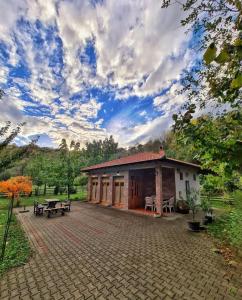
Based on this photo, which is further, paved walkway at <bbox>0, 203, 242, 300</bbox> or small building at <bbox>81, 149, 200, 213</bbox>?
small building at <bbox>81, 149, 200, 213</bbox>

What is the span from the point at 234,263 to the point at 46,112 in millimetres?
19262

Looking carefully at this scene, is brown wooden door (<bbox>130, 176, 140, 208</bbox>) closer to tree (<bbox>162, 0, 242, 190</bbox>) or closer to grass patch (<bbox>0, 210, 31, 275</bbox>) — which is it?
grass patch (<bbox>0, 210, 31, 275</bbox>)

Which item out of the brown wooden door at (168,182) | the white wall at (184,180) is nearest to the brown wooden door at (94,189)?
the brown wooden door at (168,182)

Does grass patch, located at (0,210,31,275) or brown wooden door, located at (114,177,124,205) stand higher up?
brown wooden door, located at (114,177,124,205)

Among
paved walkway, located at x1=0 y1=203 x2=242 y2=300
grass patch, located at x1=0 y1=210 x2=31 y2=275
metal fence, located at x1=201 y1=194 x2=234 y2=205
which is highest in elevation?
metal fence, located at x1=201 y1=194 x2=234 y2=205

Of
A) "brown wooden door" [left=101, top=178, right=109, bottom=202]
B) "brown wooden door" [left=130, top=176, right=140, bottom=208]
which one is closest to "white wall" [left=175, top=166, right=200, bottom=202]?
"brown wooden door" [left=130, top=176, right=140, bottom=208]

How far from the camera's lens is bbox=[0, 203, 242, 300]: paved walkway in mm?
3490

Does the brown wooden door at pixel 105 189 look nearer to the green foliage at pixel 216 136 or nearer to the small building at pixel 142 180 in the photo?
the small building at pixel 142 180

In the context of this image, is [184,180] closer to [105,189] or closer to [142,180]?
[142,180]

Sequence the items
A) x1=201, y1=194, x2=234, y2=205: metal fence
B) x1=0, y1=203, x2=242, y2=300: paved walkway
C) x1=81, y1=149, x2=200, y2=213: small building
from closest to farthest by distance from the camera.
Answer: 1. x1=0, y1=203, x2=242, y2=300: paved walkway
2. x1=201, y1=194, x2=234, y2=205: metal fence
3. x1=81, y1=149, x2=200, y2=213: small building

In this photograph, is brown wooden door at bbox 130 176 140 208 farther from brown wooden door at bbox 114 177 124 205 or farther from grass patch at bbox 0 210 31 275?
grass patch at bbox 0 210 31 275

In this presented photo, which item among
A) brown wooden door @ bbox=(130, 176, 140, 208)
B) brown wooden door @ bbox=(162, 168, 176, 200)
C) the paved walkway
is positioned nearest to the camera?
the paved walkway

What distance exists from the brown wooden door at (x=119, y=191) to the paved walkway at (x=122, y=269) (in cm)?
700

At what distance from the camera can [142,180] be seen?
1484 centimetres
